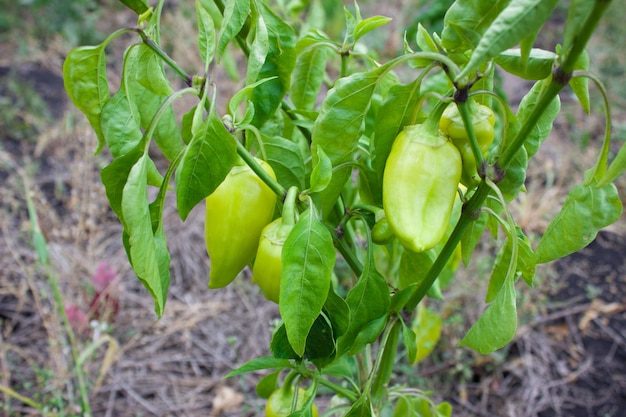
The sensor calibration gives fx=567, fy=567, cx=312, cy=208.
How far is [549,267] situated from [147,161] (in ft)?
5.56

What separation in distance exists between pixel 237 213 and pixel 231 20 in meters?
0.17

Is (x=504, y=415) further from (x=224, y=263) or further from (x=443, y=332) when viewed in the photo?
(x=224, y=263)

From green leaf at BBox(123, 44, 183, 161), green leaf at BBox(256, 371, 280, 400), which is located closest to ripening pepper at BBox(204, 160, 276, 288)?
green leaf at BBox(123, 44, 183, 161)

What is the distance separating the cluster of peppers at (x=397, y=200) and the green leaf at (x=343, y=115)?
0.04 meters

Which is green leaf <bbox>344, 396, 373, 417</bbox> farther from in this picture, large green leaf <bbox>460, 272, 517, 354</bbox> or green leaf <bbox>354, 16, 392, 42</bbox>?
green leaf <bbox>354, 16, 392, 42</bbox>

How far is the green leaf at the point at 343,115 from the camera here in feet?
1.59

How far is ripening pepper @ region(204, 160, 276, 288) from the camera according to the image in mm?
521

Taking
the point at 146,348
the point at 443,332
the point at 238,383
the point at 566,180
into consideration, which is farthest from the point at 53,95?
the point at 566,180

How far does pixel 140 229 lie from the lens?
0.43 meters

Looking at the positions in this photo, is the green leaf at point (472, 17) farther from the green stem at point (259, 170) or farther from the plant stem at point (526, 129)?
the green stem at point (259, 170)

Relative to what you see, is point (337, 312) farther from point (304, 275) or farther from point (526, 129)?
point (526, 129)

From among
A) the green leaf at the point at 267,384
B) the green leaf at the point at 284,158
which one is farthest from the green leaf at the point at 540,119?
the green leaf at the point at 267,384

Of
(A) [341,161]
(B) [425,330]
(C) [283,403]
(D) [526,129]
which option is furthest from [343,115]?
(B) [425,330]

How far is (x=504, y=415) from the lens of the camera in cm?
157
